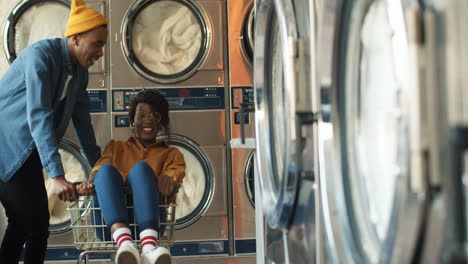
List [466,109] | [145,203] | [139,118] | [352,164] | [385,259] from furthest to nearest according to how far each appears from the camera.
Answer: [139,118] < [145,203] < [352,164] < [385,259] < [466,109]

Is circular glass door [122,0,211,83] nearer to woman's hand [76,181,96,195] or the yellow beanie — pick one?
the yellow beanie

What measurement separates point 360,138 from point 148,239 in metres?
1.07

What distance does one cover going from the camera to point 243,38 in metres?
3.66

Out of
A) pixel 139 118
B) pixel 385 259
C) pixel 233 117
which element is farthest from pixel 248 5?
pixel 385 259

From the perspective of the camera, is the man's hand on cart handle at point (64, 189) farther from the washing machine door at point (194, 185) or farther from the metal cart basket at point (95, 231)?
the washing machine door at point (194, 185)

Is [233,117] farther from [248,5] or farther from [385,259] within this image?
[385,259]

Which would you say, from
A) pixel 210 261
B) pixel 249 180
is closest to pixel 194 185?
pixel 249 180

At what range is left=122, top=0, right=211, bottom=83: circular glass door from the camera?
144 inches

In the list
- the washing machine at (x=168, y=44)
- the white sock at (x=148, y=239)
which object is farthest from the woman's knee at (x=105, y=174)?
the washing machine at (x=168, y=44)

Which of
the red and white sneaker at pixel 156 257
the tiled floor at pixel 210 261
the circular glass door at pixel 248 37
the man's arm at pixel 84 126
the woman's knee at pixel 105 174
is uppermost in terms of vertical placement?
the circular glass door at pixel 248 37

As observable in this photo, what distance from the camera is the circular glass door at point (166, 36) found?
365 centimetres

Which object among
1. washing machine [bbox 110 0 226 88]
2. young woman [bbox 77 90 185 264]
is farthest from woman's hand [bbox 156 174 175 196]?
washing machine [bbox 110 0 226 88]

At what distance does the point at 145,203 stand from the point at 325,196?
997mm

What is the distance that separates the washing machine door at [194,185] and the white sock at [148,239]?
4.92 feet
